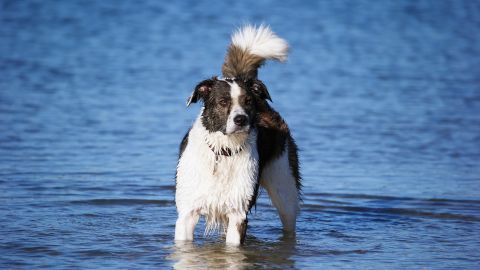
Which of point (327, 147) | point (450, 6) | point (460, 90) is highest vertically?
point (450, 6)

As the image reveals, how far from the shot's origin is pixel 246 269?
765 cm

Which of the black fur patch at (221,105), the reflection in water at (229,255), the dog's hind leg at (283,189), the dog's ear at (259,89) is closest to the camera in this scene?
the black fur patch at (221,105)

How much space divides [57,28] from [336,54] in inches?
325

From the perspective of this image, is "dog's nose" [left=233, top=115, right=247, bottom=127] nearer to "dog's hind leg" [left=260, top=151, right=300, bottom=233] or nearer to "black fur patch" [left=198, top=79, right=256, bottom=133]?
"black fur patch" [left=198, top=79, right=256, bottom=133]

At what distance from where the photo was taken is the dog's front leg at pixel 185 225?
26.1 feet

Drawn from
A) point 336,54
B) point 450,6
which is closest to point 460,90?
point 336,54

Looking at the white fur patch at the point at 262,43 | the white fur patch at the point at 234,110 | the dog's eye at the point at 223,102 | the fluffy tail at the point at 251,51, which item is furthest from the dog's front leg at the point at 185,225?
the white fur patch at the point at 262,43

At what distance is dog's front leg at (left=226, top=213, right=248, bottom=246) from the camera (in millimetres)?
7980

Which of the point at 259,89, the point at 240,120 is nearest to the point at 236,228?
the point at 240,120

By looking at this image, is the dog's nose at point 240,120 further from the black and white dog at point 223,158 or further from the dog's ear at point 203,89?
the dog's ear at point 203,89

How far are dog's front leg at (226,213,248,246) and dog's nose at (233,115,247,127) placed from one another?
3.07 feet

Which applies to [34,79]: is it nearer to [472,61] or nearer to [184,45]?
[184,45]

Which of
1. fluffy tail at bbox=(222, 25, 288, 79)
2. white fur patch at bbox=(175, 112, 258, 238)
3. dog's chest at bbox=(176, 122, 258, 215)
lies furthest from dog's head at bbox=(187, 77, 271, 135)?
fluffy tail at bbox=(222, 25, 288, 79)

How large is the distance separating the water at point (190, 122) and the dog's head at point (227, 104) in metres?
1.19
